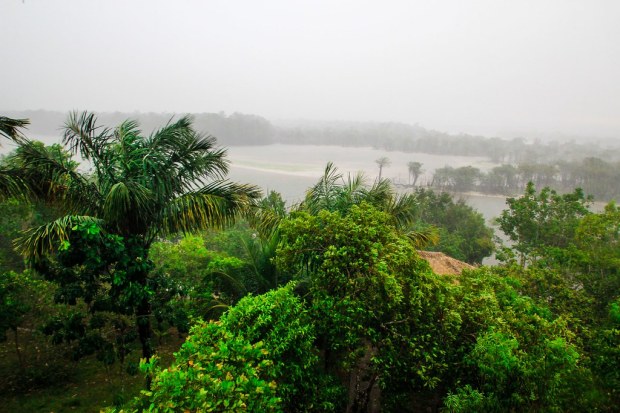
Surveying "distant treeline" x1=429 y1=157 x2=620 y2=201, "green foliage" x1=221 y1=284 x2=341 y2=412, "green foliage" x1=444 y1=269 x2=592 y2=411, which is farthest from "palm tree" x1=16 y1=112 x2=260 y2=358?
"distant treeline" x1=429 y1=157 x2=620 y2=201

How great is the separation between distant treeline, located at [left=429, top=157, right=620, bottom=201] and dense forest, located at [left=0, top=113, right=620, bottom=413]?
61.6m

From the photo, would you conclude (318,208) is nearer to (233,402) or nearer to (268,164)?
(233,402)

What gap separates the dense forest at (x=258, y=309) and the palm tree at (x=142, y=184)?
0.03 metres

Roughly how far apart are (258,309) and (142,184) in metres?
3.03

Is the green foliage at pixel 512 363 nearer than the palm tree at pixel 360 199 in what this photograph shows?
Yes

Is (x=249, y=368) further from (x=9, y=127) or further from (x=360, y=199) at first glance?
(x=9, y=127)

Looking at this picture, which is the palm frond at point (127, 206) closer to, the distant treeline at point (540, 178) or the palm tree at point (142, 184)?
the palm tree at point (142, 184)

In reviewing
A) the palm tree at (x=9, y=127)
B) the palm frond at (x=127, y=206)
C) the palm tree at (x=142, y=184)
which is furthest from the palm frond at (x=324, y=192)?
the palm tree at (x=9, y=127)

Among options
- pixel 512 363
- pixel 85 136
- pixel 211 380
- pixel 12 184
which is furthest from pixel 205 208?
pixel 512 363

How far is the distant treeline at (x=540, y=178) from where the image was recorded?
60.0 m

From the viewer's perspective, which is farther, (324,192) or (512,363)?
(324,192)

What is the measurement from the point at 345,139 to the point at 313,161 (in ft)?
134

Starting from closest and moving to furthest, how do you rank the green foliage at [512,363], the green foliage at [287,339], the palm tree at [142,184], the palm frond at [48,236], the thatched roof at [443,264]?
the green foliage at [512,363], the green foliage at [287,339], the palm frond at [48,236], the palm tree at [142,184], the thatched roof at [443,264]

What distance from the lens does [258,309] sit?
16.1 ft
